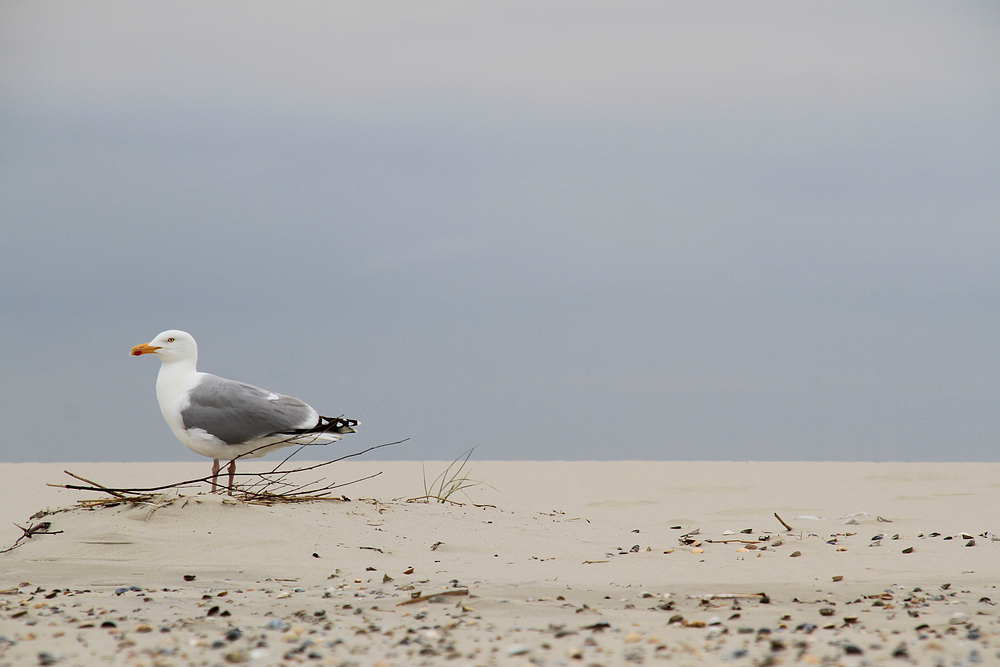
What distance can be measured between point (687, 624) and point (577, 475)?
945 centimetres

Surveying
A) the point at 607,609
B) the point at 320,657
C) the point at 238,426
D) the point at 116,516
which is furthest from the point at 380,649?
the point at 238,426

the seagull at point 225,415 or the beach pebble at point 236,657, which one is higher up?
the seagull at point 225,415

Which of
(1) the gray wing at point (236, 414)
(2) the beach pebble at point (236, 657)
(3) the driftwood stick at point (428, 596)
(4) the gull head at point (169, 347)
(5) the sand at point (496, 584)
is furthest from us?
(4) the gull head at point (169, 347)

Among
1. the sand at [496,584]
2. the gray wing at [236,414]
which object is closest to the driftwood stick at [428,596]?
the sand at [496,584]

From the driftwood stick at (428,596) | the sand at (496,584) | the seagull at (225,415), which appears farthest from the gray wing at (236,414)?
the driftwood stick at (428,596)

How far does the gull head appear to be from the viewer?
8156 millimetres

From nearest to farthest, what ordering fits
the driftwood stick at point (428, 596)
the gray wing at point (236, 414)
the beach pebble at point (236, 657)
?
the beach pebble at point (236, 657) < the driftwood stick at point (428, 596) < the gray wing at point (236, 414)

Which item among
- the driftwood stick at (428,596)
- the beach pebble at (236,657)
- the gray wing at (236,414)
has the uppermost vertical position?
the gray wing at (236,414)

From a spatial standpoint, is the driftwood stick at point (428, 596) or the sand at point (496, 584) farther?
the driftwood stick at point (428, 596)

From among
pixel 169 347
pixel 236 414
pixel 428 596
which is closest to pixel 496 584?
pixel 428 596

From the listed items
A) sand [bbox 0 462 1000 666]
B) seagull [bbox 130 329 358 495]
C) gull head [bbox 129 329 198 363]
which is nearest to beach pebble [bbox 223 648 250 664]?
sand [bbox 0 462 1000 666]

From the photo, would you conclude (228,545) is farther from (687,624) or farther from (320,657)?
(687,624)

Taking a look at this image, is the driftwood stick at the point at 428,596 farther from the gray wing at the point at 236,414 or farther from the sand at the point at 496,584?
the gray wing at the point at 236,414

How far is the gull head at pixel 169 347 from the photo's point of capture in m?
8.16
